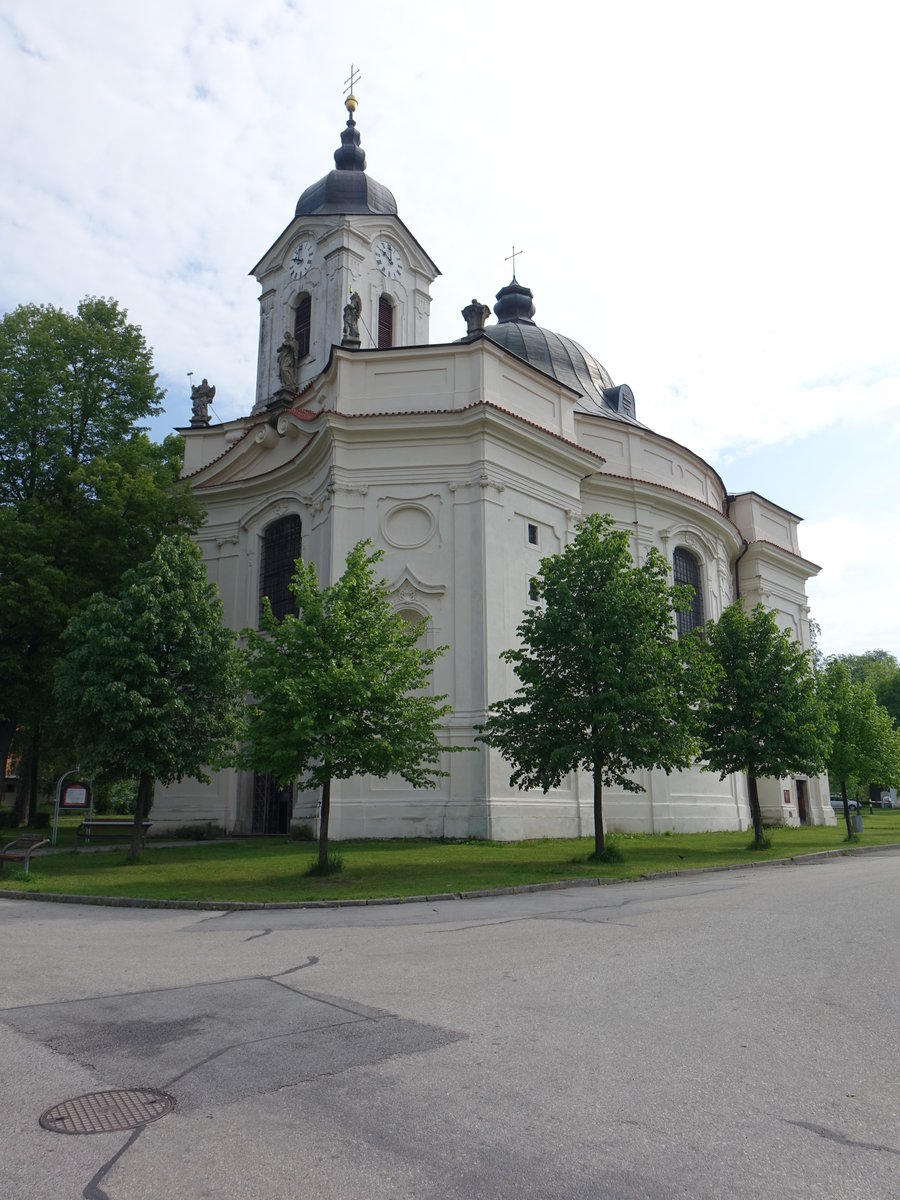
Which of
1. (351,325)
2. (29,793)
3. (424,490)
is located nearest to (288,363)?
(351,325)

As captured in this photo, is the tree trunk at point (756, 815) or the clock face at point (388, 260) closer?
the tree trunk at point (756, 815)

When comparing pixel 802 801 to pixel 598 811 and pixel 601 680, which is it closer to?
pixel 598 811

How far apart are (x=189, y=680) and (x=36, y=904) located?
283 inches

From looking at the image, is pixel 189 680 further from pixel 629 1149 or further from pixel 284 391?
pixel 629 1149

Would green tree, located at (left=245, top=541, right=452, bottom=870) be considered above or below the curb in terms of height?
above

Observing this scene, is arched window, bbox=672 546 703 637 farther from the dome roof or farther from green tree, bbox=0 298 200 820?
green tree, bbox=0 298 200 820

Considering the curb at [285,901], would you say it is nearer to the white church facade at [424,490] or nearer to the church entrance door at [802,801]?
Answer: the white church facade at [424,490]

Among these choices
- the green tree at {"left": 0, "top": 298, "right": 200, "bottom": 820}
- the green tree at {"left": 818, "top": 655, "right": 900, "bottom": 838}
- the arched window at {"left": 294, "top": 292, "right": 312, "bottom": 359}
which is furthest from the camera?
the arched window at {"left": 294, "top": 292, "right": 312, "bottom": 359}

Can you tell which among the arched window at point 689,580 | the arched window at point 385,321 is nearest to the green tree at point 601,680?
the arched window at point 689,580

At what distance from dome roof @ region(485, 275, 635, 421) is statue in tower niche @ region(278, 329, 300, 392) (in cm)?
802

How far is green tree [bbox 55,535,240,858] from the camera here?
A: 1928 cm

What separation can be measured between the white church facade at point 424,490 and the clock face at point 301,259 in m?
0.08

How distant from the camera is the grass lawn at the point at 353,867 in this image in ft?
48.9

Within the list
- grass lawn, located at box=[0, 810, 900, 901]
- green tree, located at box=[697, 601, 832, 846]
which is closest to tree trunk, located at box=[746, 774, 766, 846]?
green tree, located at box=[697, 601, 832, 846]
